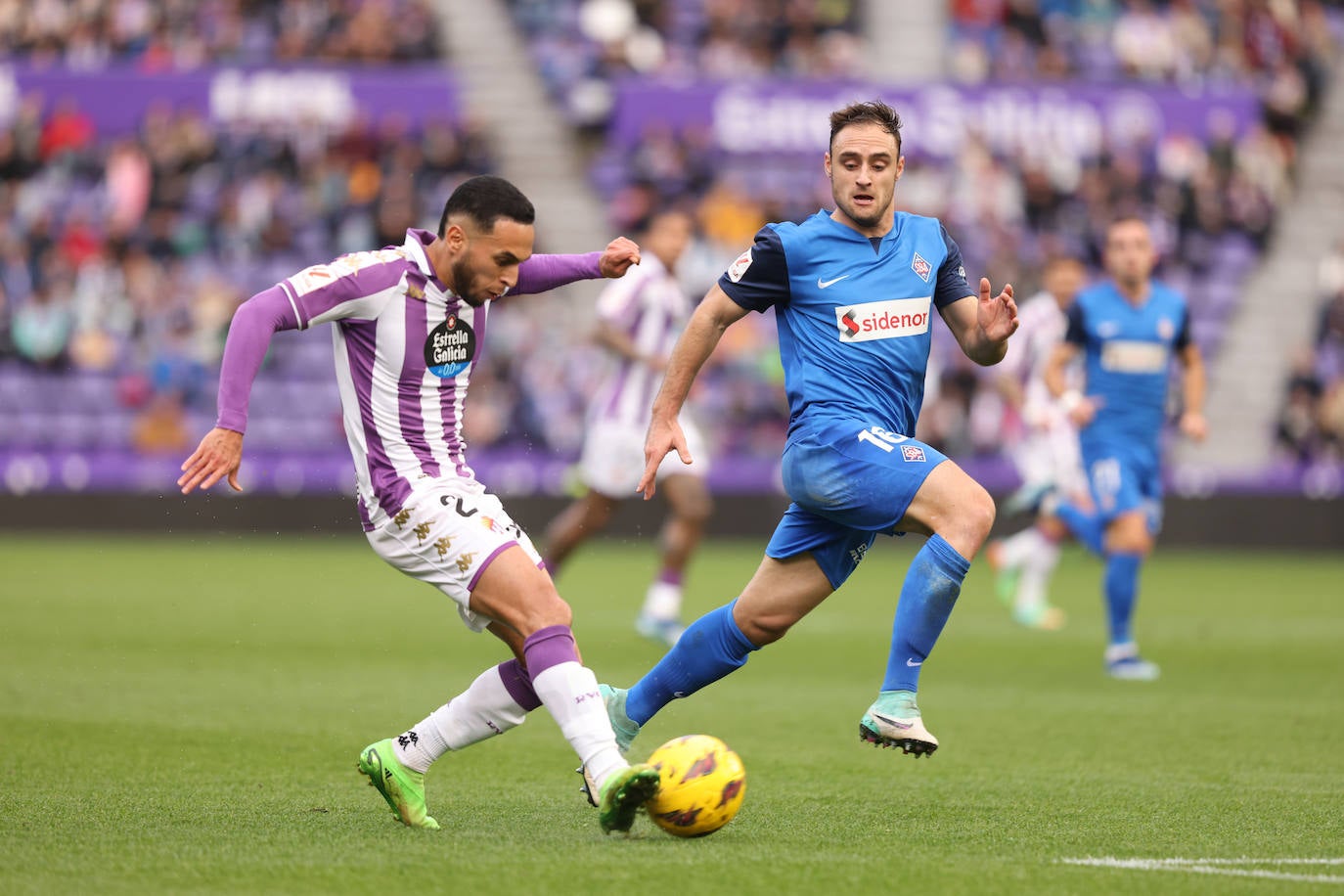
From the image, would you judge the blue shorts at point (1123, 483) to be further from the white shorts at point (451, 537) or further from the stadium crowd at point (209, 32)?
the stadium crowd at point (209, 32)

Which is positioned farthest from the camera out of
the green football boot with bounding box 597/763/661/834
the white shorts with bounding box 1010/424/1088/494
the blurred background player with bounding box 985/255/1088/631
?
the white shorts with bounding box 1010/424/1088/494

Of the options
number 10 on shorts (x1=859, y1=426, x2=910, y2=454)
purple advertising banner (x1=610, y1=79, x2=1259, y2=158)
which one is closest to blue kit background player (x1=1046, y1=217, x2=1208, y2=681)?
number 10 on shorts (x1=859, y1=426, x2=910, y2=454)

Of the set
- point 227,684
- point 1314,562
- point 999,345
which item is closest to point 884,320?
point 999,345

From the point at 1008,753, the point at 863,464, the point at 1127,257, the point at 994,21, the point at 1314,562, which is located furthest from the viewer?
the point at 994,21

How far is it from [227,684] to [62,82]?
646 inches

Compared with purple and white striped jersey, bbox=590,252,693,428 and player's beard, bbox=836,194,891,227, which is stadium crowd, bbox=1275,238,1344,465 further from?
player's beard, bbox=836,194,891,227

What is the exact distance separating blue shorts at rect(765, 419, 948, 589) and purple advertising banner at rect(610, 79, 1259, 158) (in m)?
18.4

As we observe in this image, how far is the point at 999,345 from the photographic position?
6457mm

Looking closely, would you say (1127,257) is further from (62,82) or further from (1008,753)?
(62,82)

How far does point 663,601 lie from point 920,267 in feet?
19.5

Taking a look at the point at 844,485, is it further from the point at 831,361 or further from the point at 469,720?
the point at 469,720

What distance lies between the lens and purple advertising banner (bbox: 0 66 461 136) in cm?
2388

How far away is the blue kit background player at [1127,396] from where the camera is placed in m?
10.9

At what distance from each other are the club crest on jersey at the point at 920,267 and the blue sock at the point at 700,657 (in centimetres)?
136
